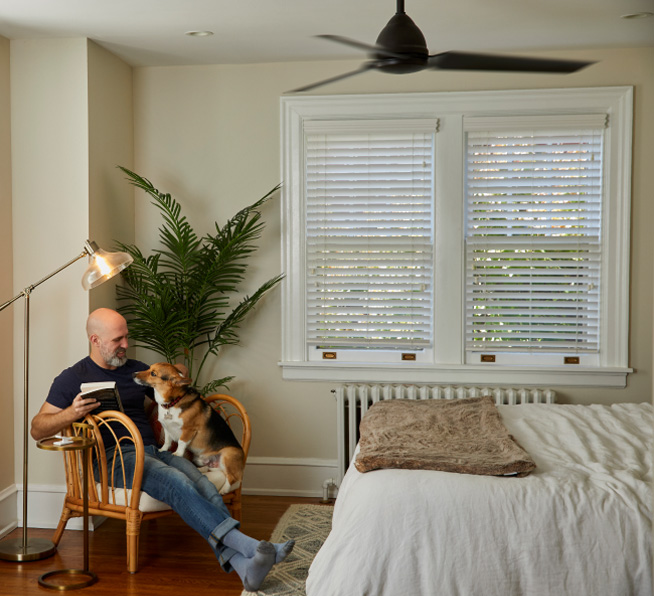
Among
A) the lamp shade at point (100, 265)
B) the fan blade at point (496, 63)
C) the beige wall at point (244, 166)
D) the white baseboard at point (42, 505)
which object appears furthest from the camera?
the beige wall at point (244, 166)

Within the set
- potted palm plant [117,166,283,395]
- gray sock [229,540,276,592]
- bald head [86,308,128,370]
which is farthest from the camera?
potted palm plant [117,166,283,395]

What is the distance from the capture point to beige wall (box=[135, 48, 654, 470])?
4.62 m

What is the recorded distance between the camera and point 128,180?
4609mm

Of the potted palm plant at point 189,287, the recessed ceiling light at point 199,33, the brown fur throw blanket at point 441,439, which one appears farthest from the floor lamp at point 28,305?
the brown fur throw blanket at point 441,439

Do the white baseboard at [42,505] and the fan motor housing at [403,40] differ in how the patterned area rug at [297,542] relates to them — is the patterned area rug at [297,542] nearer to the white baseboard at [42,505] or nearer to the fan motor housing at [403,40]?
the white baseboard at [42,505]

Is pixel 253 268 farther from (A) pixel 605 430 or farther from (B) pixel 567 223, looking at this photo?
(A) pixel 605 430

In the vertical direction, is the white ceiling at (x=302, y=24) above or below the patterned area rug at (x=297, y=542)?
above

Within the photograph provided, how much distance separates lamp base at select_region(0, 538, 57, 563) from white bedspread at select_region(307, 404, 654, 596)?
1803 millimetres

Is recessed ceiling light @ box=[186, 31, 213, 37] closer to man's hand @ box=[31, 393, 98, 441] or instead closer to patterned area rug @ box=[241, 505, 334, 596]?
man's hand @ box=[31, 393, 98, 441]

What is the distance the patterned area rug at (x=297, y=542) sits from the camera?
3.24 m

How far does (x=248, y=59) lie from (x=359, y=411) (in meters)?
2.29

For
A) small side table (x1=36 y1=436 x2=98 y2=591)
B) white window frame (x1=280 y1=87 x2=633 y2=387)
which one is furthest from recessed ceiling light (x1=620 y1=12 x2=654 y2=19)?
small side table (x1=36 y1=436 x2=98 y2=591)

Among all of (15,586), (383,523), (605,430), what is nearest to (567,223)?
(605,430)

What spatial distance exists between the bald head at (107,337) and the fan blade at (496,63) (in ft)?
6.98
